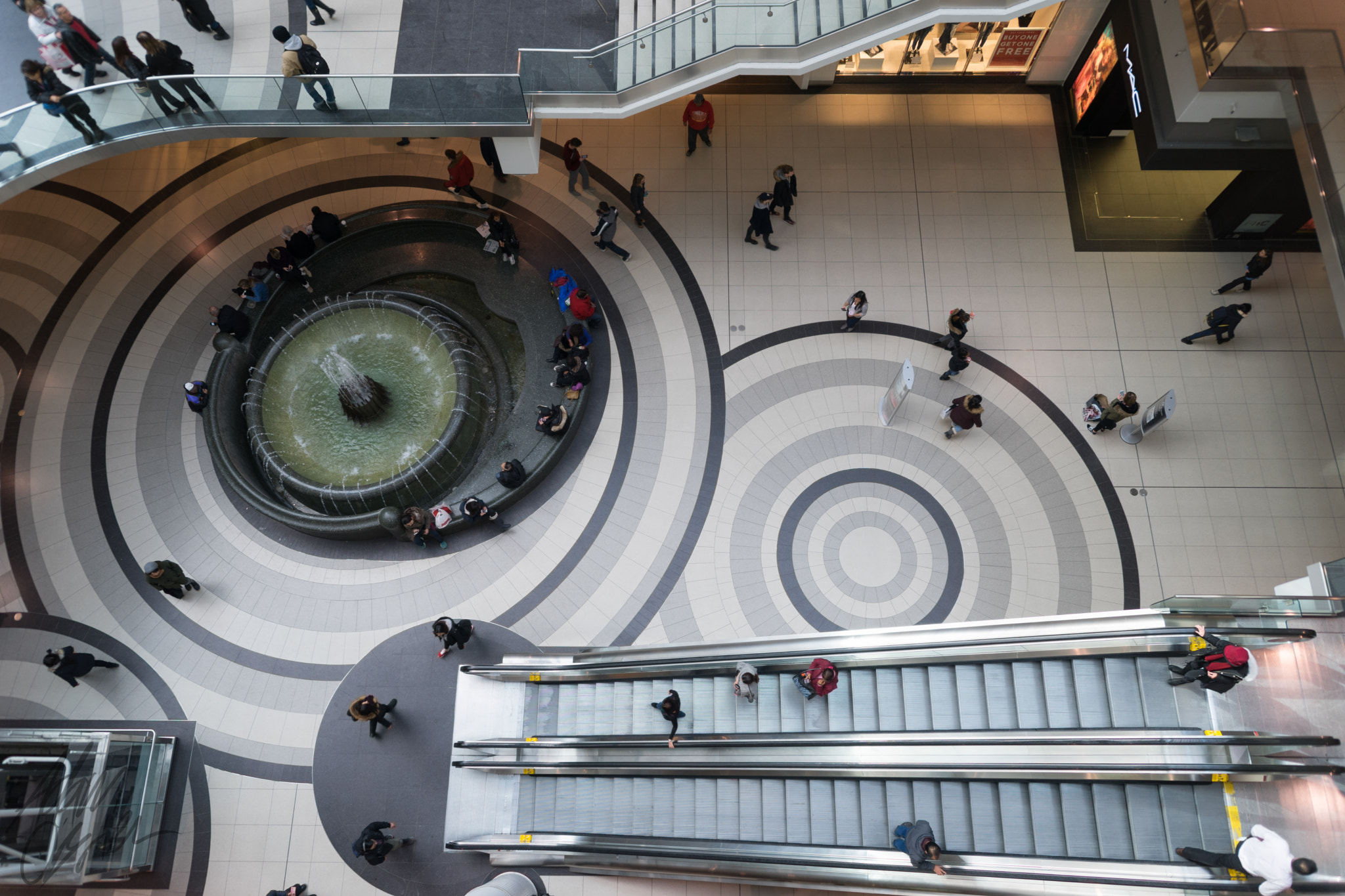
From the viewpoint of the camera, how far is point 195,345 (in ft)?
51.6

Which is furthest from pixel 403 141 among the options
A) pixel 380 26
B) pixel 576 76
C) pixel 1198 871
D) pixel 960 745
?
pixel 1198 871

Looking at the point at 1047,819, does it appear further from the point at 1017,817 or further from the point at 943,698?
the point at 943,698

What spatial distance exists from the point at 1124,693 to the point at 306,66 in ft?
51.2

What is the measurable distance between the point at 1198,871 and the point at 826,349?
981 centimetres

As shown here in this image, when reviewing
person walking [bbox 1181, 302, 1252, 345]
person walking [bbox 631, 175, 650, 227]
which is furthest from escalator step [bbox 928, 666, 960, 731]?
person walking [bbox 631, 175, 650, 227]

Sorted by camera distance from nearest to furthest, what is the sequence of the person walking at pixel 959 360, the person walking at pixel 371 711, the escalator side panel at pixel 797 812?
1. the escalator side panel at pixel 797 812
2. the person walking at pixel 371 711
3. the person walking at pixel 959 360

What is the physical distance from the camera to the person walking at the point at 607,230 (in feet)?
49.8

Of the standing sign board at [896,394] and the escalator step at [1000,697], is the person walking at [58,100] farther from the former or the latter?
the escalator step at [1000,697]

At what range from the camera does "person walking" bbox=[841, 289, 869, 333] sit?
14383 mm

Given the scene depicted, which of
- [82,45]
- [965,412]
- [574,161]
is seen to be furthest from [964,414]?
[82,45]

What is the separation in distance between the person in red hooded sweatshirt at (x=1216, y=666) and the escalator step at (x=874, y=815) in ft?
13.1

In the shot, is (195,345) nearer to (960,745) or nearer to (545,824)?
(545,824)

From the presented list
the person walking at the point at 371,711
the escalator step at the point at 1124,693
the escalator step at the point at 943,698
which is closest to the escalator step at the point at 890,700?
the escalator step at the point at 943,698

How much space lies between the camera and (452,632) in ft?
41.9
